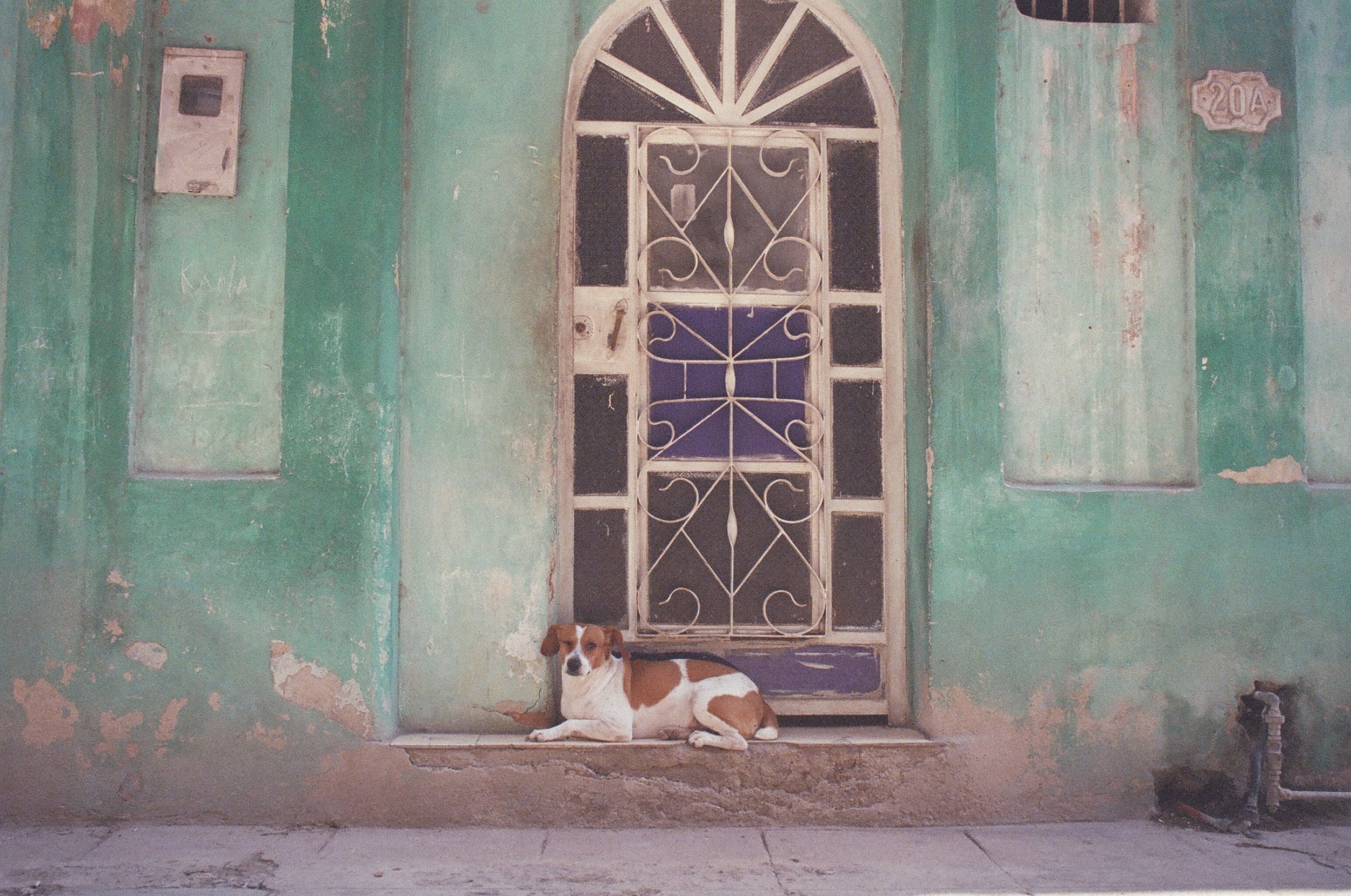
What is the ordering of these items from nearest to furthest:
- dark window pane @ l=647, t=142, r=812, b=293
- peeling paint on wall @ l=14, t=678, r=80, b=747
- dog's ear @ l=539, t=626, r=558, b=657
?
peeling paint on wall @ l=14, t=678, r=80, b=747 → dog's ear @ l=539, t=626, r=558, b=657 → dark window pane @ l=647, t=142, r=812, b=293

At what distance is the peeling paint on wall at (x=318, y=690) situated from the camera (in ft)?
12.2

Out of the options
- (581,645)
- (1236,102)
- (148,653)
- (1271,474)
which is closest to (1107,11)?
(1236,102)

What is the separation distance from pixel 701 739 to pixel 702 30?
301 cm

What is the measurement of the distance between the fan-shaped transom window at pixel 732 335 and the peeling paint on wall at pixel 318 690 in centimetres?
95

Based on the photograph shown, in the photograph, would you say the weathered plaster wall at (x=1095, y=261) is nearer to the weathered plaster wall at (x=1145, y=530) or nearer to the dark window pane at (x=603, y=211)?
the weathered plaster wall at (x=1145, y=530)

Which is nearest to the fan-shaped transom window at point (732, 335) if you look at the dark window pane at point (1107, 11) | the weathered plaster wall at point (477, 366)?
the weathered plaster wall at point (477, 366)

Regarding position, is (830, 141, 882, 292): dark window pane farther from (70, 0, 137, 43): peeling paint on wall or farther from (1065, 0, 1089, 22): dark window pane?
(70, 0, 137, 43): peeling paint on wall

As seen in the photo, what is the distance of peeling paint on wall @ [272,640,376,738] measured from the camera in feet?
12.2

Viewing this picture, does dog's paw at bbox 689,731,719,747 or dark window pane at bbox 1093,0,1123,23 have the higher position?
Result: dark window pane at bbox 1093,0,1123,23

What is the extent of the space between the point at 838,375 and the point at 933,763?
163cm

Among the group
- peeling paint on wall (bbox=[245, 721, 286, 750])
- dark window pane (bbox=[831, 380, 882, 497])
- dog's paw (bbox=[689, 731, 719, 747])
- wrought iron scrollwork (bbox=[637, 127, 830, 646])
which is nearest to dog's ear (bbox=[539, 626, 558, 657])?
wrought iron scrollwork (bbox=[637, 127, 830, 646])

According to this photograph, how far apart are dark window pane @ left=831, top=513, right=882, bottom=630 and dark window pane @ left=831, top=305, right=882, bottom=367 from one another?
0.67m

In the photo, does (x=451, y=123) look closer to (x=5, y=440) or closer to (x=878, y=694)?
(x=5, y=440)

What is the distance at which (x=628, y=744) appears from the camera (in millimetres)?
3740
